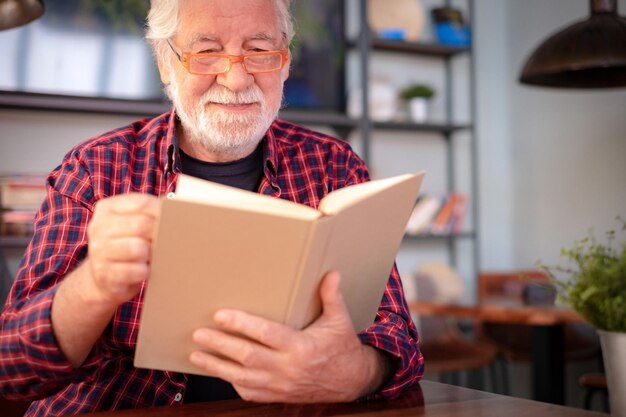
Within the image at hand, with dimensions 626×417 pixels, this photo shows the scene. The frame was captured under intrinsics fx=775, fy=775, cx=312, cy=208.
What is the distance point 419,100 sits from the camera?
4.33 meters

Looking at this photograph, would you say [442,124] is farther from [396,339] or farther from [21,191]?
[396,339]

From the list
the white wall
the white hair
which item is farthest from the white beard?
the white wall

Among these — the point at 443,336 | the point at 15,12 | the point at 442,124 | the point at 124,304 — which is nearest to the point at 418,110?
the point at 442,124

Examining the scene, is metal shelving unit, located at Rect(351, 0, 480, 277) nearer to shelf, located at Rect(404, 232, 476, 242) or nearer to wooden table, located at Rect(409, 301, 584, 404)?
shelf, located at Rect(404, 232, 476, 242)

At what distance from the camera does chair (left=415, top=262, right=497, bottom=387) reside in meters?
3.51

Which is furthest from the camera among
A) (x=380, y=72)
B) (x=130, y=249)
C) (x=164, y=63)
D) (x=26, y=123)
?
(x=380, y=72)

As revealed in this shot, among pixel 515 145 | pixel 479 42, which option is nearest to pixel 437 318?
pixel 515 145

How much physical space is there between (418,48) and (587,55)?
1.91 meters

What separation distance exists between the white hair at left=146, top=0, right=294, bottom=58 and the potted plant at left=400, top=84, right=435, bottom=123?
8.85 ft

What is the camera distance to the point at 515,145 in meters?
4.73

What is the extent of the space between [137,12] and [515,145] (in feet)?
7.87

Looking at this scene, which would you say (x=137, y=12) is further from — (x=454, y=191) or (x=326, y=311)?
(x=326, y=311)

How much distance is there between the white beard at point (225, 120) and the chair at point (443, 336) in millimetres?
2108

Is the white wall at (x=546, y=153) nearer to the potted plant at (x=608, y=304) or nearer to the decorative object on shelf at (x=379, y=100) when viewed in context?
the decorative object on shelf at (x=379, y=100)
